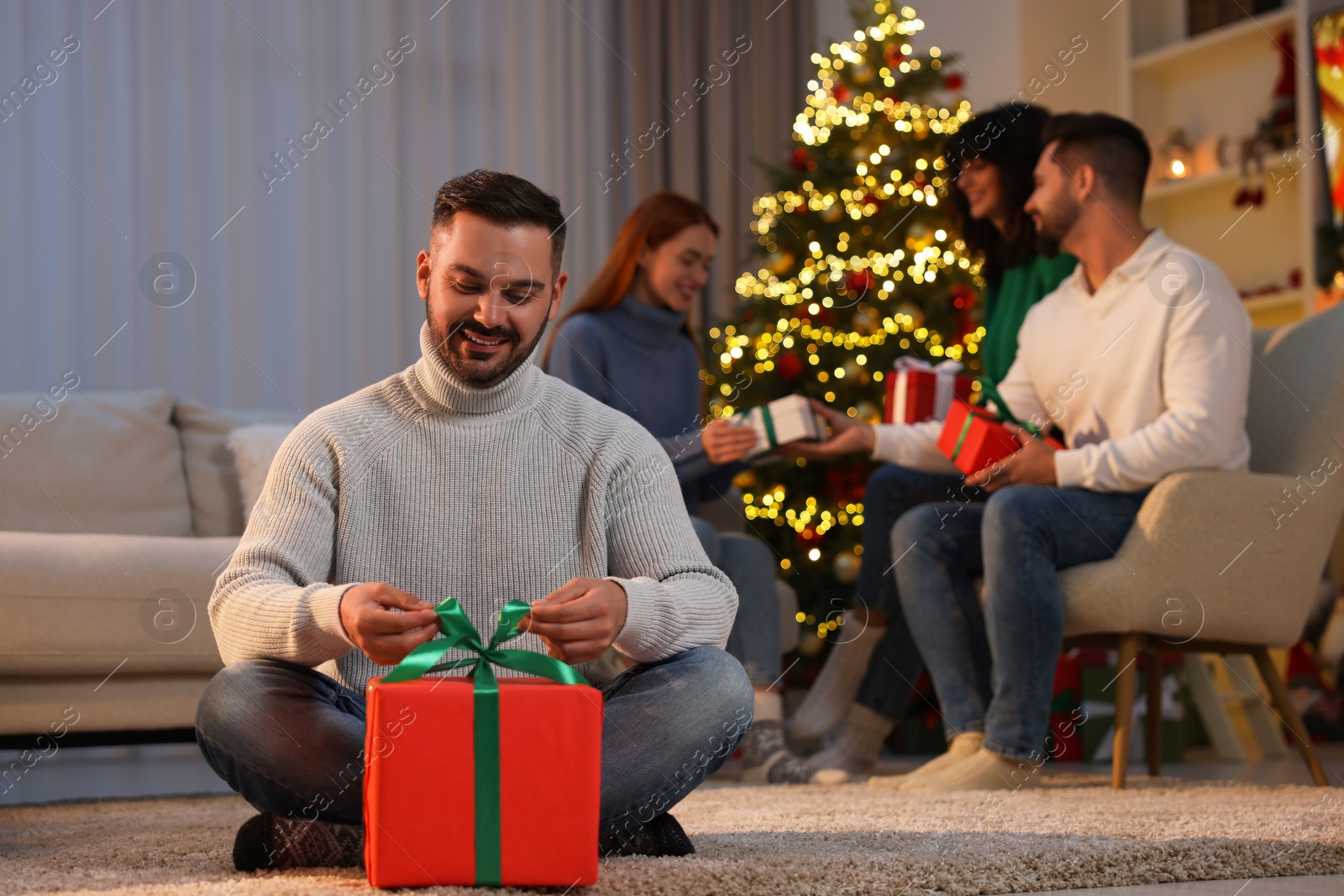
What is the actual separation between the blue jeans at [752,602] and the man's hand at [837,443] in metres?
0.22

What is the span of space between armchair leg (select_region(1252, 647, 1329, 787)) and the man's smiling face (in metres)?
1.50

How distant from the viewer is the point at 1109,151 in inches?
94.2

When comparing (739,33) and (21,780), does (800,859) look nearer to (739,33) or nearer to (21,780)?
(21,780)

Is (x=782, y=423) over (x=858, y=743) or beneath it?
over

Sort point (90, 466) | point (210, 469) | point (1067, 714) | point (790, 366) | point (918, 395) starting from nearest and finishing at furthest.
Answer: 1. point (918, 395)
2. point (90, 466)
3. point (210, 469)
4. point (1067, 714)
5. point (790, 366)

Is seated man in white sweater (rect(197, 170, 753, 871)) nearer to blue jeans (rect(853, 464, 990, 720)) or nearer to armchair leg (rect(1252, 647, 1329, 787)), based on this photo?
blue jeans (rect(853, 464, 990, 720))

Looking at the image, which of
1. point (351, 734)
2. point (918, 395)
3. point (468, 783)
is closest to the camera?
point (468, 783)

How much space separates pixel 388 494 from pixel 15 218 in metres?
2.91

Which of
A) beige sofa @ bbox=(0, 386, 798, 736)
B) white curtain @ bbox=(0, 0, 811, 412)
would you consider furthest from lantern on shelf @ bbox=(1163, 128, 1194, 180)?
beige sofa @ bbox=(0, 386, 798, 736)

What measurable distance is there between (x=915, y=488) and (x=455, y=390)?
137 cm

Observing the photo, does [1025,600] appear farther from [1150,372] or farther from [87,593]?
[87,593]

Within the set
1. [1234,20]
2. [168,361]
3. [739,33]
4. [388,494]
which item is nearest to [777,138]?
[739,33]

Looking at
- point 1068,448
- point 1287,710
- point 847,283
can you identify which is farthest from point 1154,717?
point 847,283

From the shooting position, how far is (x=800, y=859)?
1307 millimetres
